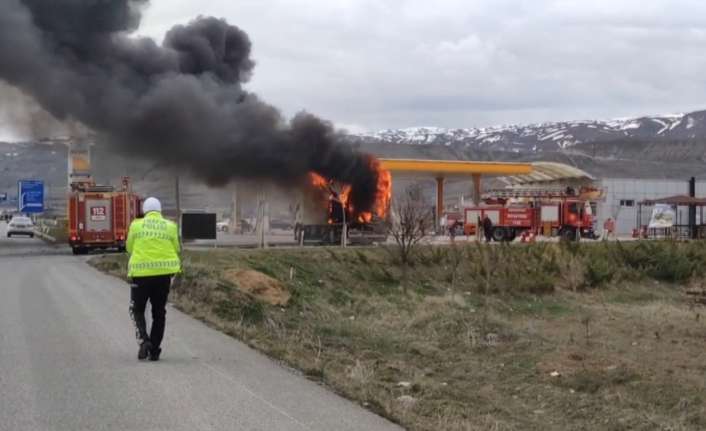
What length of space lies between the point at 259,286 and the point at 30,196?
157 feet

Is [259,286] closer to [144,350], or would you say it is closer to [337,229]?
[144,350]

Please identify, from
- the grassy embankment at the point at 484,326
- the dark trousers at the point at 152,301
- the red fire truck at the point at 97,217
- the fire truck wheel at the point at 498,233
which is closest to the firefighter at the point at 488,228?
the fire truck wheel at the point at 498,233

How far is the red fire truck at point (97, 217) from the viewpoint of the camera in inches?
1401

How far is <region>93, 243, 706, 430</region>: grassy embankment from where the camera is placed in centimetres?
1006

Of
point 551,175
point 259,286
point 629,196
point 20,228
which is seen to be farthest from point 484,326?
point 20,228

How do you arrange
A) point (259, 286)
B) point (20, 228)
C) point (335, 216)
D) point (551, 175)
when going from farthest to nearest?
point (551, 175)
point (20, 228)
point (335, 216)
point (259, 286)

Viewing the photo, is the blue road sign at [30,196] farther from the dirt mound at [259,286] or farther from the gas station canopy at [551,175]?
the dirt mound at [259,286]

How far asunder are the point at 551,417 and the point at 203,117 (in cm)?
2470

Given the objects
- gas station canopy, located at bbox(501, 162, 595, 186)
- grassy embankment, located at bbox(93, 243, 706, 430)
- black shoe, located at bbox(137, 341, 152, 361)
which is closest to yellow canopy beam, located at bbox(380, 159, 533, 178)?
gas station canopy, located at bbox(501, 162, 595, 186)

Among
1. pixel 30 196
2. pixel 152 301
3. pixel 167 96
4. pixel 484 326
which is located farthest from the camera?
pixel 30 196

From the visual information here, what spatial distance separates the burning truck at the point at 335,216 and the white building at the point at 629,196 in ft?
72.2

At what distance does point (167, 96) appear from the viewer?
105 feet

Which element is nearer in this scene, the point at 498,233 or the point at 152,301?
the point at 152,301

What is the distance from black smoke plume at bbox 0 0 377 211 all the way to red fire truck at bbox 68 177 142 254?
3.57m
